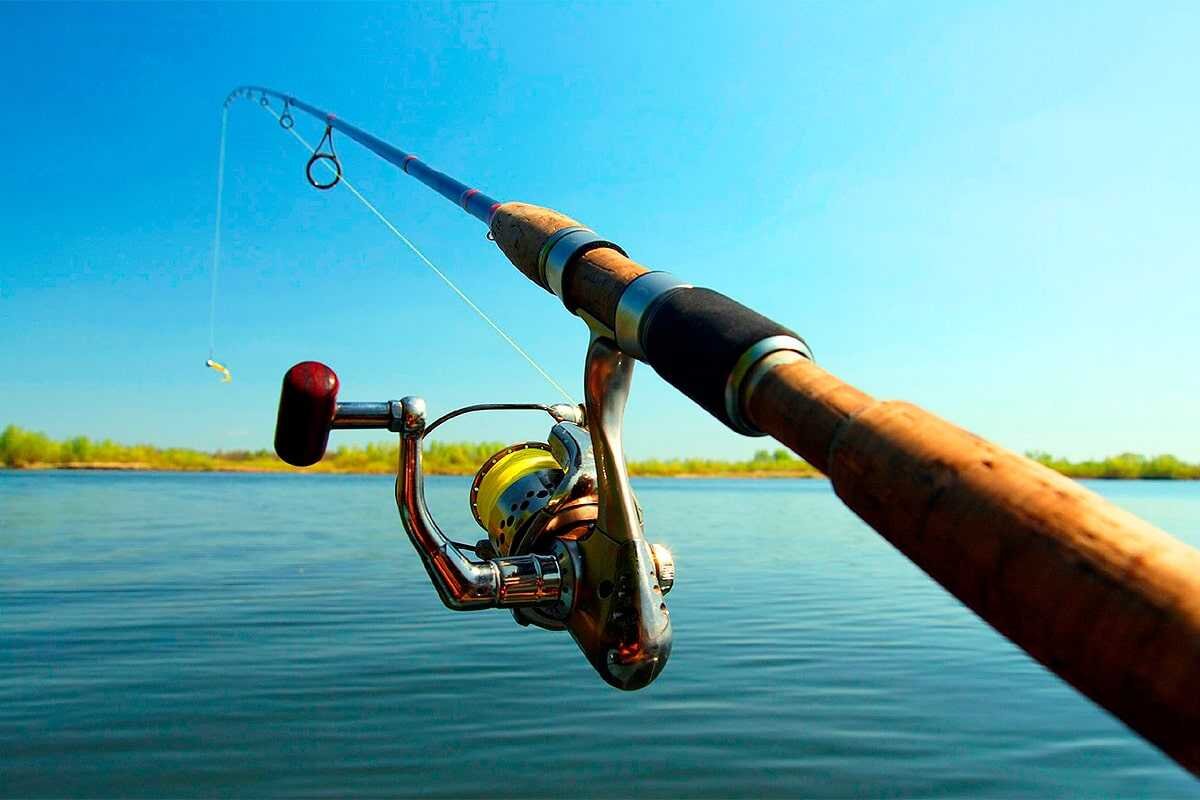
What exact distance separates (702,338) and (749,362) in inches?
3.7

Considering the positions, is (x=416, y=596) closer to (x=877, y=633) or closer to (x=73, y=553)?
(x=877, y=633)

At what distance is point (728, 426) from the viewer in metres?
1.27

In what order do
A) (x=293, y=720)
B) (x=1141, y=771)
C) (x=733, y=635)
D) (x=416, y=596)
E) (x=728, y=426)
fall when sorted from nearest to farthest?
(x=728, y=426) < (x=1141, y=771) < (x=293, y=720) < (x=733, y=635) < (x=416, y=596)

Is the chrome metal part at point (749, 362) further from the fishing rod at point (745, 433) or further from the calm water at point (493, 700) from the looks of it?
the calm water at point (493, 700)

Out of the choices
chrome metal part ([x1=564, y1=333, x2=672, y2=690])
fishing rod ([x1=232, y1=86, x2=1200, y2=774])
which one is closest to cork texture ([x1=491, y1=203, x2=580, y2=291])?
fishing rod ([x1=232, y1=86, x2=1200, y2=774])

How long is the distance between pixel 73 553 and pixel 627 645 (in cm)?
933

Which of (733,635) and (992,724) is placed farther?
(733,635)

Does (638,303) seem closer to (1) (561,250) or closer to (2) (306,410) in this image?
(1) (561,250)

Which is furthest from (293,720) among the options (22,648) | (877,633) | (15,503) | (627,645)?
(15,503)

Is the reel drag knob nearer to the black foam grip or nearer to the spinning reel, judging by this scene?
the spinning reel

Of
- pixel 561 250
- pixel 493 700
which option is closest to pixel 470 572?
pixel 561 250

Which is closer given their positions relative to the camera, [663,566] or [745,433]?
[745,433]

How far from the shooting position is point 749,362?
1174 millimetres

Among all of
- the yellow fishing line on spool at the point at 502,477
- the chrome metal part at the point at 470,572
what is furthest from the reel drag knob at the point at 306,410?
the yellow fishing line on spool at the point at 502,477
